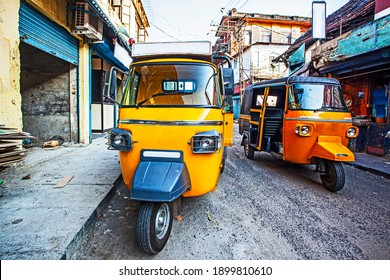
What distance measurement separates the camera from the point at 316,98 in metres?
5.11

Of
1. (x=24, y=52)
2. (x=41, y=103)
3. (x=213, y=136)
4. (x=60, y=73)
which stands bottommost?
(x=213, y=136)

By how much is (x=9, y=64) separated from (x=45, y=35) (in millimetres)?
1867

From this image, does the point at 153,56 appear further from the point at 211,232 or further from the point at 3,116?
the point at 3,116

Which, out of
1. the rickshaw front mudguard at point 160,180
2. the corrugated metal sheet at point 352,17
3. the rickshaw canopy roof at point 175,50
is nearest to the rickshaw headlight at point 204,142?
the rickshaw front mudguard at point 160,180

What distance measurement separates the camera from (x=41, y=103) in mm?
7770

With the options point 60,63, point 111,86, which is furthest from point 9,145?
point 60,63

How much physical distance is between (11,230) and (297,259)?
10.1ft

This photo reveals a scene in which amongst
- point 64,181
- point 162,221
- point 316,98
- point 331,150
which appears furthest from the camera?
point 316,98

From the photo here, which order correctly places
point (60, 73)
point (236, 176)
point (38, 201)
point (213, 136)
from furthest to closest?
point (60, 73)
point (236, 176)
point (38, 201)
point (213, 136)

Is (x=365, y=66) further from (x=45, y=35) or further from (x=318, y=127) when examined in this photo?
(x=45, y=35)

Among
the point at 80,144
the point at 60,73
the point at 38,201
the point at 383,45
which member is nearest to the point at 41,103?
the point at 60,73

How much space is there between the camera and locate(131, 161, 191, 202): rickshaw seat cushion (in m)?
2.41

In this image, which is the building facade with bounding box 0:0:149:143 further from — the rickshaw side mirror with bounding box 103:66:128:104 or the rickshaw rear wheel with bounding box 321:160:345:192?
the rickshaw rear wheel with bounding box 321:160:345:192

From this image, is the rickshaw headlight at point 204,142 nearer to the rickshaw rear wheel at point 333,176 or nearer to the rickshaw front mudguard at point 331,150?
the rickshaw front mudguard at point 331,150
